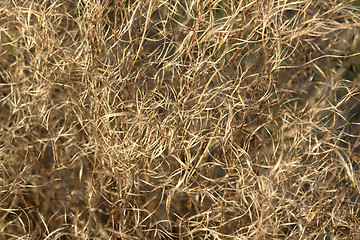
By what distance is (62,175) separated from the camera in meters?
1.53

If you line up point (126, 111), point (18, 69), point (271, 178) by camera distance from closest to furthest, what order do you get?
point (271, 178), point (126, 111), point (18, 69)

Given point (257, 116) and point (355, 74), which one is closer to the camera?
point (257, 116)

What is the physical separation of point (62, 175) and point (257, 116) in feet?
2.00

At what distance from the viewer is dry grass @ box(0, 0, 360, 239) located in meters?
1.40

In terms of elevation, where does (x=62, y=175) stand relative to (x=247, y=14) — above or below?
below

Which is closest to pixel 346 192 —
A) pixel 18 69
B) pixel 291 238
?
pixel 291 238

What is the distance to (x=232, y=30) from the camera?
1.42 meters

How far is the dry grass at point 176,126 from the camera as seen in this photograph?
1.40 m

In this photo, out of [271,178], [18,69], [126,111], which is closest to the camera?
[271,178]

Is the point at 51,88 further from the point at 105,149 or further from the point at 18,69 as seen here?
the point at 105,149

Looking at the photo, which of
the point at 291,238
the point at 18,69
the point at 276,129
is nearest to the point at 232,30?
the point at 276,129

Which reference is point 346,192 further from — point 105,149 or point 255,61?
point 105,149

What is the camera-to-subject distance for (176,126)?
1.41 metres

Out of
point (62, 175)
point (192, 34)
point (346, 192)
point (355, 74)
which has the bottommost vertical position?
point (62, 175)
